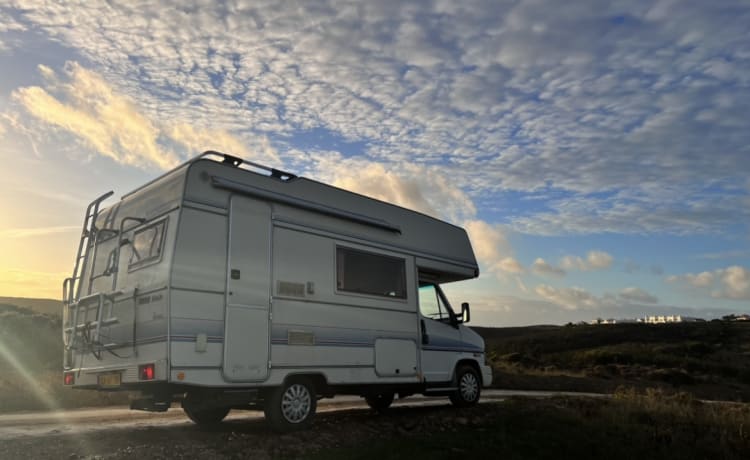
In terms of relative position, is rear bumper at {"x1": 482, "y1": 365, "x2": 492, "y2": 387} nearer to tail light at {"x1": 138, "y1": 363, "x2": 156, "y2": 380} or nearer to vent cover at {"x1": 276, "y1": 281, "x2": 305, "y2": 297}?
vent cover at {"x1": 276, "y1": 281, "x2": 305, "y2": 297}

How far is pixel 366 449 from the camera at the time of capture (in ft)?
26.6

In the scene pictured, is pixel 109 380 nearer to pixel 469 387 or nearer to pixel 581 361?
pixel 469 387

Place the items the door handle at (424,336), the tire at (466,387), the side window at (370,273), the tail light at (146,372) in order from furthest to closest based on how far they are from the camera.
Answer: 1. the tire at (466,387)
2. the door handle at (424,336)
3. the side window at (370,273)
4. the tail light at (146,372)

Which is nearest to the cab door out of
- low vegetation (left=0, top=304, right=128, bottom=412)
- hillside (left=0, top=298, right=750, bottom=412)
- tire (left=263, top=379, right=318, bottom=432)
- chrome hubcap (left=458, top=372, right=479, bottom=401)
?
chrome hubcap (left=458, top=372, right=479, bottom=401)

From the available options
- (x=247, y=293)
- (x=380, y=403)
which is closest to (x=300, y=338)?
(x=247, y=293)

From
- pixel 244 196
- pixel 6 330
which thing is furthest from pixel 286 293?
pixel 6 330

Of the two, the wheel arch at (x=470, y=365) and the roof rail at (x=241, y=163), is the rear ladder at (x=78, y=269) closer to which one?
the roof rail at (x=241, y=163)

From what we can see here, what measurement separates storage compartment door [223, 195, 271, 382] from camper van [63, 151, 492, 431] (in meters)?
0.02

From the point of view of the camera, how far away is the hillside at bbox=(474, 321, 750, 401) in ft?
84.6

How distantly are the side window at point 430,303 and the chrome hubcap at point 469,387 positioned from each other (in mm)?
1313

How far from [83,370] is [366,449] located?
418 cm

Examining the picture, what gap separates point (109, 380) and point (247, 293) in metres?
2.13

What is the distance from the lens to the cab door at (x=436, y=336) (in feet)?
36.7

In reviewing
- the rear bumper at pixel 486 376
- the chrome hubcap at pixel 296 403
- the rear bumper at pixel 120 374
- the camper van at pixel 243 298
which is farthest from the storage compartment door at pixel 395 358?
the rear bumper at pixel 120 374
